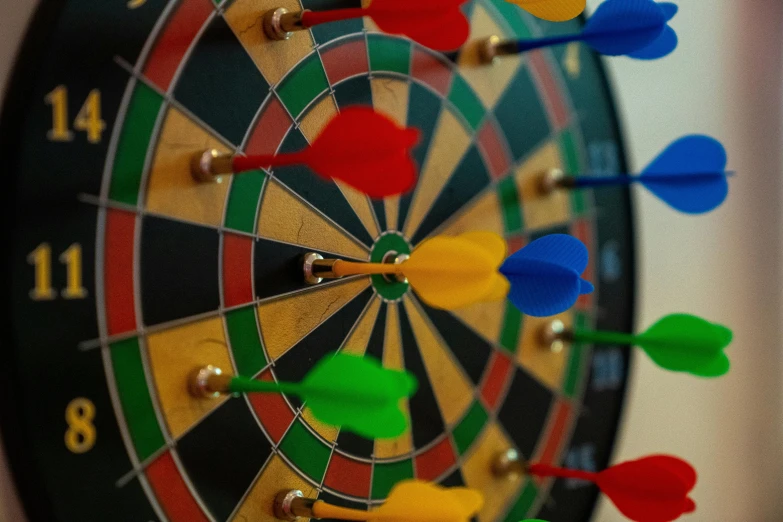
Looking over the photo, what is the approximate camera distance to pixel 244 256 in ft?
2.77

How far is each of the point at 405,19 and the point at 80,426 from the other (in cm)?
46

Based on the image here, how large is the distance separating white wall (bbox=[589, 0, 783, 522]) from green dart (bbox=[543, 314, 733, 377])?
33cm

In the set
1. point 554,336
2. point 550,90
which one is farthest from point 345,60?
point 554,336

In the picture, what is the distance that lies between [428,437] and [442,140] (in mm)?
382

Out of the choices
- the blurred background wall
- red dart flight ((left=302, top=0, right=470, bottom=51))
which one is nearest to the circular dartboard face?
red dart flight ((left=302, top=0, right=470, bottom=51))

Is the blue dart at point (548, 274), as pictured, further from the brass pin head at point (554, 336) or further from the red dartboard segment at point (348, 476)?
the brass pin head at point (554, 336)

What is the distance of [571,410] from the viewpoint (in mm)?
1315

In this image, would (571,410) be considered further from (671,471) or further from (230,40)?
(230,40)

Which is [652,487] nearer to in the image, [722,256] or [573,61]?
[573,61]

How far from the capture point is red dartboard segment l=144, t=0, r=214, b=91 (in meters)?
0.76

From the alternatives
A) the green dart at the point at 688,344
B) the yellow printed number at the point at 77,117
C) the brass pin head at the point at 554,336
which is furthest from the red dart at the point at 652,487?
the yellow printed number at the point at 77,117

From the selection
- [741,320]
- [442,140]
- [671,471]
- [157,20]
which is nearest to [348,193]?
[442,140]

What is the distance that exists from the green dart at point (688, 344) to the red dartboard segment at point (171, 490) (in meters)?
0.64

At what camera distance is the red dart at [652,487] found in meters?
0.96
